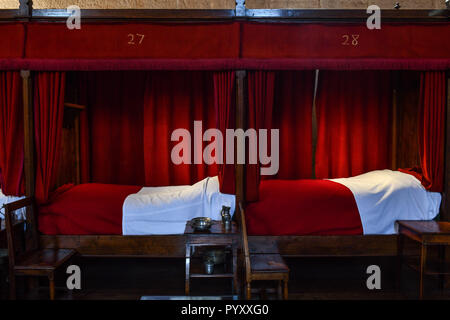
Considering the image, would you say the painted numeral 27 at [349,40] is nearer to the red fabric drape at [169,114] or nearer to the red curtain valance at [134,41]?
the red curtain valance at [134,41]

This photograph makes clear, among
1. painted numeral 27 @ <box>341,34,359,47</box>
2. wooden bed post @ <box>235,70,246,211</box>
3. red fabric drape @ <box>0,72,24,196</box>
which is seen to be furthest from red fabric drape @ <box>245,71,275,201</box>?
red fabric drape @ <box>0,72,24,196</box>

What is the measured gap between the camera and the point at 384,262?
4.27 metres

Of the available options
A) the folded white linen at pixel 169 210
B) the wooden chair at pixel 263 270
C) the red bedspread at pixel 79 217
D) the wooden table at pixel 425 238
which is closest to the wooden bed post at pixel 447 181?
the wooden table at pixel 425 238

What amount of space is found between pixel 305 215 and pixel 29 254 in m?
2.83

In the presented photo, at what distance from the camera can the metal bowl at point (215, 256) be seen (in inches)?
134

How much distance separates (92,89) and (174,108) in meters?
1.32

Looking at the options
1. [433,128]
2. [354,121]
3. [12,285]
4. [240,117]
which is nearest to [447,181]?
[433,128]

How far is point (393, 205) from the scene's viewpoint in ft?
12.4

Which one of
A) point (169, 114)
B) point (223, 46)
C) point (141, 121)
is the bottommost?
point (141, 121)

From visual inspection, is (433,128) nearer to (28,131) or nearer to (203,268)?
(203,268)

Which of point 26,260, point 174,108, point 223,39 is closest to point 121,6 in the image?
point 174,108

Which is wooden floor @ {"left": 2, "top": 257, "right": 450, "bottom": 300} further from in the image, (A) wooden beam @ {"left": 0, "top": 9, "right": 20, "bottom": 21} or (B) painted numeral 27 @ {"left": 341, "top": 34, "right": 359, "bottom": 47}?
(A) wooden beam @ {"left": 0, "top": 9, "right": 20, "bottom": 21}

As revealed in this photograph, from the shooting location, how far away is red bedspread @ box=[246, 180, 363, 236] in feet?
A: 12.0

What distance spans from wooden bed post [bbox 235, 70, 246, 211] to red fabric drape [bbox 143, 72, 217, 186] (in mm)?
1701
